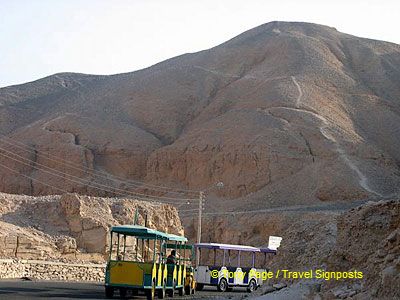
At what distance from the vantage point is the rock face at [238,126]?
75438mm

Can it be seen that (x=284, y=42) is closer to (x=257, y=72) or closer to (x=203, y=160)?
(x=257, y=72)

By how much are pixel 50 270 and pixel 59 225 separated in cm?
467

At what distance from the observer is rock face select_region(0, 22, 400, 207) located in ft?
247

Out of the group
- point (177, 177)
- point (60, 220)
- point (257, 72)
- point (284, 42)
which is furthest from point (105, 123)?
point (60, 220)

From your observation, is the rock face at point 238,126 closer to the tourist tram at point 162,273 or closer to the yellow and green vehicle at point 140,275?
the tourist tram at point 162,273

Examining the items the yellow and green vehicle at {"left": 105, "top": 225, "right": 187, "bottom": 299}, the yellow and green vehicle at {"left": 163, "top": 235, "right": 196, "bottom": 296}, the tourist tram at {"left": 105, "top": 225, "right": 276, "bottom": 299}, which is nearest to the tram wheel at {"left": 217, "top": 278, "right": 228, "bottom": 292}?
the tourist tram at {"left": 105, "top": 225, "right": 276, "bottom": 299}

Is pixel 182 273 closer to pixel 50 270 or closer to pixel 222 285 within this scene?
pixel 222 285

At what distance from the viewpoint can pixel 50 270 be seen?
33344 mm

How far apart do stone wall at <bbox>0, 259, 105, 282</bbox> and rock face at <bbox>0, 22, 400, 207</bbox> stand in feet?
118

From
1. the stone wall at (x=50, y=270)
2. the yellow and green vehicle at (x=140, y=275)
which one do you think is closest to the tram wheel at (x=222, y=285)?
the stone wall at (x=50, y=270)

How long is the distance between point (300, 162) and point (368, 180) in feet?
21.7

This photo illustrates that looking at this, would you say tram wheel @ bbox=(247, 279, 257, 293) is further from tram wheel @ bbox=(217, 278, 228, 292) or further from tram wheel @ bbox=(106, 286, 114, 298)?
tram wheel @ bbox=(106, 286, 114, 298)

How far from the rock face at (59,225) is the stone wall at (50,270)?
2.20ft

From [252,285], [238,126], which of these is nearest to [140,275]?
[252,285]
